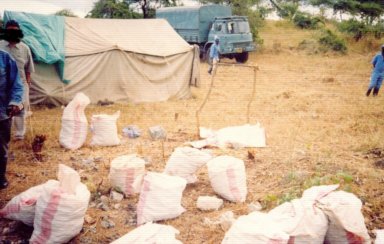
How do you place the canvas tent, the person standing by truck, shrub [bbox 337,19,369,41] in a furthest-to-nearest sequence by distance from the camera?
shrub [bbox 337,19,369,41] < the canvas tent < the person standing by truck

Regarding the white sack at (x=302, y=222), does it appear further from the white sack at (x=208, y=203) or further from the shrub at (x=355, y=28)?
the shrub at (x=355, y=28)

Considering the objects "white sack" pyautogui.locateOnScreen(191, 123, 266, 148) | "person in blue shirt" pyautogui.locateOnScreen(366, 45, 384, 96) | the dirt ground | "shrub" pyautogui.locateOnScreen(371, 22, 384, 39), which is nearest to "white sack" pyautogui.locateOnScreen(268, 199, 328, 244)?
the dirt ground

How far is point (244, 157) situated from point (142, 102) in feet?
12.5

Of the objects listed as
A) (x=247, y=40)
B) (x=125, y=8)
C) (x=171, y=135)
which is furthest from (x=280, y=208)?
(x=125, y=8)

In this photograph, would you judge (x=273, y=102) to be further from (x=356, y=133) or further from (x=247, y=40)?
(x=247, y=40)

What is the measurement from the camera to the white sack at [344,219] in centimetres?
231

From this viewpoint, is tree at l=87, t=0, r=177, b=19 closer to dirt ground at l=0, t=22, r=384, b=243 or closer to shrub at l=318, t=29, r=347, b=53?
shrub at l=318, t=29, r=347, b=53

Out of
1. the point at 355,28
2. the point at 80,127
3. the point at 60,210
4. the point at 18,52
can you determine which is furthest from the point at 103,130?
the point at 355,28

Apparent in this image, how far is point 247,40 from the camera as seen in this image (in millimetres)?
13625

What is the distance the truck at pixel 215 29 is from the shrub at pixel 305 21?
6.58 metres

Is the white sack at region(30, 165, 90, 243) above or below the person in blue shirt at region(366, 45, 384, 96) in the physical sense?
below

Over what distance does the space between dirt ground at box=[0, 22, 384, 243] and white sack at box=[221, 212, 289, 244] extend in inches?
22.5

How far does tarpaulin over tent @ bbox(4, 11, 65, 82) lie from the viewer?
6617 mm

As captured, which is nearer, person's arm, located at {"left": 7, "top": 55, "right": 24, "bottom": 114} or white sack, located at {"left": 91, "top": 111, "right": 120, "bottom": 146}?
person's arm, located at {"left": 7, "top": 55, "right": 24, "bottom": 114}
